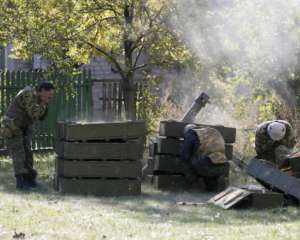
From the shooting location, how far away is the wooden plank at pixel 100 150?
1012cm

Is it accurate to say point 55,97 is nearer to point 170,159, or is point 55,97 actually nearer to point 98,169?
point 170,159

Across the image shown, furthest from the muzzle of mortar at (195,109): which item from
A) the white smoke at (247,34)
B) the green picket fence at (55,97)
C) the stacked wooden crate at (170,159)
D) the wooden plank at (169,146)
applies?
the green picket fence at (55,97)

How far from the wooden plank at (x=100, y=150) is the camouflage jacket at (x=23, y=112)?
2.18 feet

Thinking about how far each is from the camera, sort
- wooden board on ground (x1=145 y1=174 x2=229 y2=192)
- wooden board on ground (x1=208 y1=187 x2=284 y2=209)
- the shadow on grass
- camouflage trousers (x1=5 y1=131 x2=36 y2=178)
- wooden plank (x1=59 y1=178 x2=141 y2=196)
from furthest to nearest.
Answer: wooden board on ground (x1=145 y1=174 x2=229 y2=192) → camouflage trousers (x1=5 y1=131 x2=36 y2=178) → wooden plank (x1=59 y1=178 x2=141 y2=196) → wooden board on ground (x1=208 y1=187 x2=284 y2=209) → the shadow on grass

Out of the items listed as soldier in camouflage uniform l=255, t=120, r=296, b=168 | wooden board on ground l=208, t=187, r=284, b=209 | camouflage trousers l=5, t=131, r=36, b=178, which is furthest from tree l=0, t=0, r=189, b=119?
wooden board on ground l=208, t=187, r=284, b=209

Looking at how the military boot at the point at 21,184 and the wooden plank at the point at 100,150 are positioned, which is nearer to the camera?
the wooden plank at the point at 100,150

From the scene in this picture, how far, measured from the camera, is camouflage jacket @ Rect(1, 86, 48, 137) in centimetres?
1048

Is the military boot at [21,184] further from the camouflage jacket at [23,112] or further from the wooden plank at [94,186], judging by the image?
the wooden plank at [94,186]

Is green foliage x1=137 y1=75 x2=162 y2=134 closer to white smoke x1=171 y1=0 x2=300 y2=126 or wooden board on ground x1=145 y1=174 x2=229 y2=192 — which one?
white smoke x1=171 y1=0 x2=300 y2=126

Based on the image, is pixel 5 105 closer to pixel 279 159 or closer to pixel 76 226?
pixel 279 159

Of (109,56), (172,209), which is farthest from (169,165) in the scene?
(109,56)

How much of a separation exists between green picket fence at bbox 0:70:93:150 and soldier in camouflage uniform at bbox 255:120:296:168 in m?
5.74

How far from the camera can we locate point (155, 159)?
10.9m

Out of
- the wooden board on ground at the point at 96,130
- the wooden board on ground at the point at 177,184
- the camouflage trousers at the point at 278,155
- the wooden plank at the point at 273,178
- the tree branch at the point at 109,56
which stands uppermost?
the tree branch at the point at 109,56
